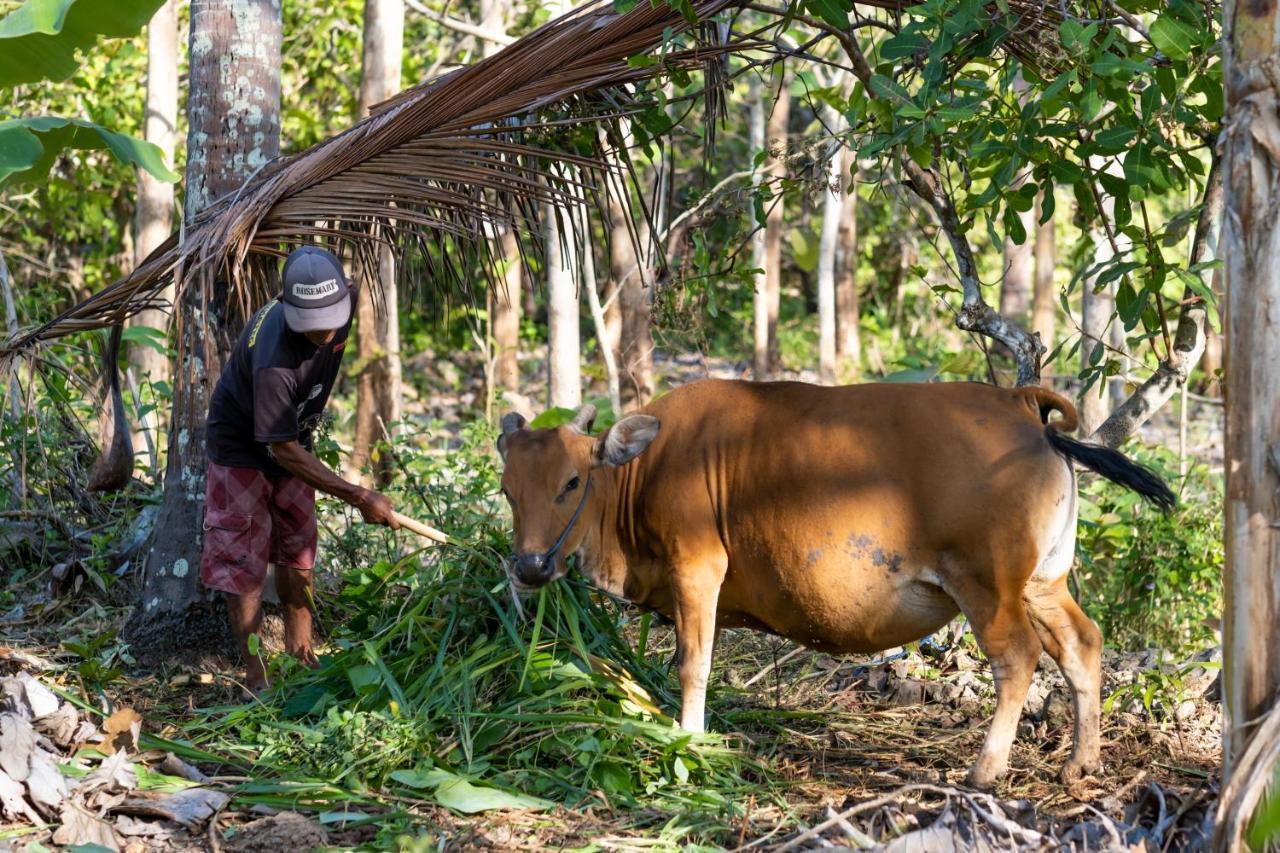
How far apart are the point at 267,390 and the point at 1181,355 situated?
404cm

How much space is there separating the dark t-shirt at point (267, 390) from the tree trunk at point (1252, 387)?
11.7 feet

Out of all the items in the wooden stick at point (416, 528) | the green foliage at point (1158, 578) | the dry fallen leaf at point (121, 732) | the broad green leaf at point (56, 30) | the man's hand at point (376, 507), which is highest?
the broad green leaf at point (56, 30)

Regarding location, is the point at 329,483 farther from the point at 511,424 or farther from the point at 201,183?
the point at 201,183

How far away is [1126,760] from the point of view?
5621 mm

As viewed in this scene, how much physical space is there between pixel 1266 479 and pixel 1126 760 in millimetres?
2135

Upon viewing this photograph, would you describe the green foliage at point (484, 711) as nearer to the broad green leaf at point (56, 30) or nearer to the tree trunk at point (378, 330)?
the broad green leaf at point (56, 30)

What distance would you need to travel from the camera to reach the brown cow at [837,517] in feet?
17.0

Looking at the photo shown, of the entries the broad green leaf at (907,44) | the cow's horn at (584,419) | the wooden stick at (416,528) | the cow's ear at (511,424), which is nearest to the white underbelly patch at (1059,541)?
the broad green leaf at (907,44)

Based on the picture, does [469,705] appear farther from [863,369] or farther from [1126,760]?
[863,369]

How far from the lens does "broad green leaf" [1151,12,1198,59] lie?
486 centimetres

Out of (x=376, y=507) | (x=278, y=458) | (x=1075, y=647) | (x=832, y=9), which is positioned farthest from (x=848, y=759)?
(x=832, y=9)

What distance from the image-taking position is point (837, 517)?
5387mm

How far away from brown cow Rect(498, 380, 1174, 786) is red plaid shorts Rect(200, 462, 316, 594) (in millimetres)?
1238

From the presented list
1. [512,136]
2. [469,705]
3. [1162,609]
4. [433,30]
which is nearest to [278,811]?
[469,705]
